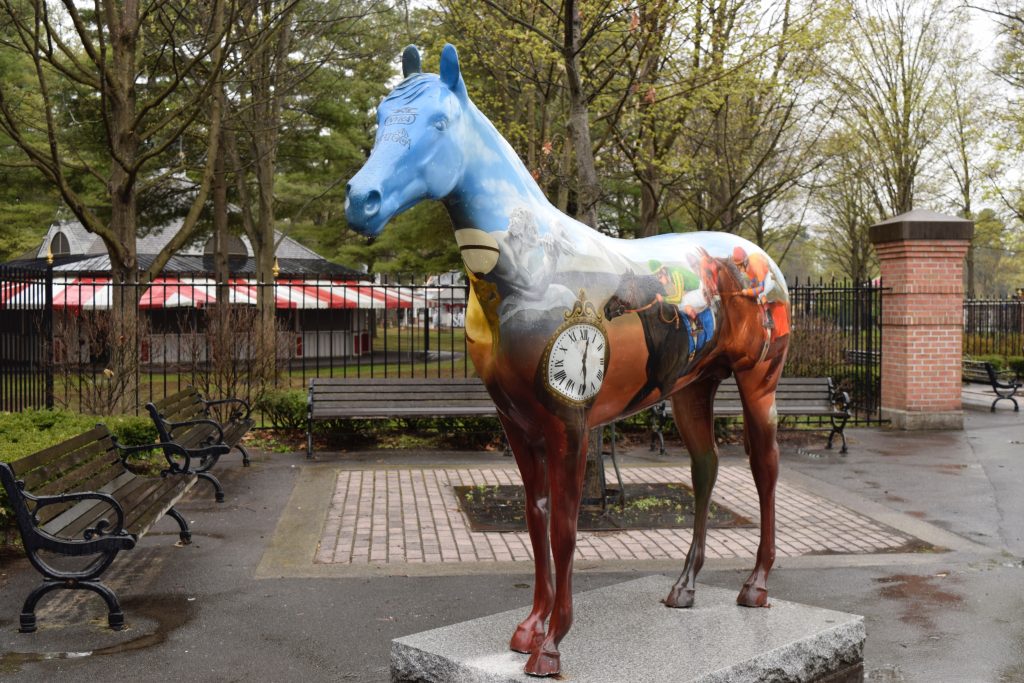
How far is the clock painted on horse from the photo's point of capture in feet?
10.7

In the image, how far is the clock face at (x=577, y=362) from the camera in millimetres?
3264

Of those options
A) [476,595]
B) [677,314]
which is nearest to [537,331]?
[677,314]

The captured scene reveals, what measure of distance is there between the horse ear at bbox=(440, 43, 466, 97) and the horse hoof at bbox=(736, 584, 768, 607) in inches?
102

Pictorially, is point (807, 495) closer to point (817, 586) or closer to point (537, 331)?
point (817, 586)

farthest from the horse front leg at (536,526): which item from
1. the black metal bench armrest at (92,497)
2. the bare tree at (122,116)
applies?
the bare tree at (122,116)

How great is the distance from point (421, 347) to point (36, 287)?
2521 cm

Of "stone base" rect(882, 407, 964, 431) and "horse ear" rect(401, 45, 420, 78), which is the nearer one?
"horse ear" rect(401, 45, 420, 78)

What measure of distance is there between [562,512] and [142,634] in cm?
291

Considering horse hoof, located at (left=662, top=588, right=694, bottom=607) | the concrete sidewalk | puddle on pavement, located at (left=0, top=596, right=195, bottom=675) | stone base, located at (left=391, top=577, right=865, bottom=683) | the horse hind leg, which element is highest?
the horse hind leg

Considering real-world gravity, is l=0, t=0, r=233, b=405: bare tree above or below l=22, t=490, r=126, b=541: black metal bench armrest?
above

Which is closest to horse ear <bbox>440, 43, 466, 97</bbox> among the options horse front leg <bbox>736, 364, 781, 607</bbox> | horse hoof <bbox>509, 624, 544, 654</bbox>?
horse front leg <bbox>736, 364, 781, 607</bbox>

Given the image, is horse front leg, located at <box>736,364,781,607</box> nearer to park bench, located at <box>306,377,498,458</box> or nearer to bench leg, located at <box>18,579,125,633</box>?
bench leg, located at <box>18,579,125,633</box>

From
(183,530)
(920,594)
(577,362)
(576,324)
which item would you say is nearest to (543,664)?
(577,362)

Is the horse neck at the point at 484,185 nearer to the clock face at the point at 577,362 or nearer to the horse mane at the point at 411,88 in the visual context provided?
the horse mane at the point at 411,88
